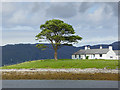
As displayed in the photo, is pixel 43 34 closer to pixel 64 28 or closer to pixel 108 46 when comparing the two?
pixel 64 28

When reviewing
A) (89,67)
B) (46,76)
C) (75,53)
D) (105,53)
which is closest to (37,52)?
(75,53)

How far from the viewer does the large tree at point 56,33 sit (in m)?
49.2

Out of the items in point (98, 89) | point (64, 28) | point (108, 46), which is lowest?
point (98, 89)

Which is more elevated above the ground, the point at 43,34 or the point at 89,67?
the point at 43,34

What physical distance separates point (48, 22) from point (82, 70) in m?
22.5

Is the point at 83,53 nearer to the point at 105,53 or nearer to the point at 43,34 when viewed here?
the point at 105,53

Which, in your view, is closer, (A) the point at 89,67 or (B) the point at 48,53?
(A) the point at 89,67

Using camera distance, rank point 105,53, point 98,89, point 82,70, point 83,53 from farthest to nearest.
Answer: point 83,53 → point 105,53 → point 82,70 → point 98,89

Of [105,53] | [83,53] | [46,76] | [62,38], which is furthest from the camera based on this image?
[83,53]

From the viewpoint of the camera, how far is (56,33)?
167 feet

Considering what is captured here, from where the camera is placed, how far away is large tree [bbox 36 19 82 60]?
49.2 metres

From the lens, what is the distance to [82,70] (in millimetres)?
31734

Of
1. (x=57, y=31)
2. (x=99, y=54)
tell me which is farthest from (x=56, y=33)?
(x=99, y=54)

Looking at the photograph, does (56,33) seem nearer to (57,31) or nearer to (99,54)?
(57,31)
